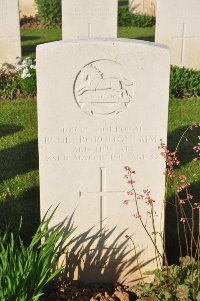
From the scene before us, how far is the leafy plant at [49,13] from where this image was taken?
45.2 feet

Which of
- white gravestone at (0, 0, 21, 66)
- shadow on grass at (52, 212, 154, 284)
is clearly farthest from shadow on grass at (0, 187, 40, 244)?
white gravestone at (0, 0, 21, 66)

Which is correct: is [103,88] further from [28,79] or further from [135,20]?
[135,20]

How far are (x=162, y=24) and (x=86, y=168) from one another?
535cm

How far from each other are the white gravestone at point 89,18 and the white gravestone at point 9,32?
0.79m

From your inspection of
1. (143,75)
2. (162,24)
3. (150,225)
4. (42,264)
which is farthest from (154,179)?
(162,24)

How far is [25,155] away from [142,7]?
435 inches

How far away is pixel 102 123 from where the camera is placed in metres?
3.38

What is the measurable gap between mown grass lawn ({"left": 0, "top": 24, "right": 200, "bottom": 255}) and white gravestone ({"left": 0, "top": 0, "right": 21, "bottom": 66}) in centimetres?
141

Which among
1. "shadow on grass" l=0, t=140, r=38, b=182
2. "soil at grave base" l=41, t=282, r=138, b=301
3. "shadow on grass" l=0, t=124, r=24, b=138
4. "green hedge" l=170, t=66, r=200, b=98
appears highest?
"green hedge" l=170, t=66, r=200, b=98

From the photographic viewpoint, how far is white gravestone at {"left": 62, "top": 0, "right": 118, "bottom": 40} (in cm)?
845

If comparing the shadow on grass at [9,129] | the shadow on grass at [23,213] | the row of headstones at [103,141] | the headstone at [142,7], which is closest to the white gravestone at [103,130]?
the row of headstones at [103,141]

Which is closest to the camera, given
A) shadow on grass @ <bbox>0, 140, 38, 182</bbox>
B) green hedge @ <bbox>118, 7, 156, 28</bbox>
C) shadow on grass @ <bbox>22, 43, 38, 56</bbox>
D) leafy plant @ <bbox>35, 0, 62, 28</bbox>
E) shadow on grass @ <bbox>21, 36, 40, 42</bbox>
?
shadow on grass @ <bbox>0, 140, 38, 182</bbox>

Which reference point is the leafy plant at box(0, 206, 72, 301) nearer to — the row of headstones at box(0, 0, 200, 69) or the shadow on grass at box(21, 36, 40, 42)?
the row of headstones at box(0, 0, 200, 69)

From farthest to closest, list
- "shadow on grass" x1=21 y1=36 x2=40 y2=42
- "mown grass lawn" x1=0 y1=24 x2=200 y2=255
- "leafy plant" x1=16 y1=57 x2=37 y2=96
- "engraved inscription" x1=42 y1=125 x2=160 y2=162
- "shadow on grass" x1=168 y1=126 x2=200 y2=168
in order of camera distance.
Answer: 1. "shadow on grass" x1=21 y1=36 x2=40 y2=42
2. "leafy plant" x1=16 y1=57 x2=37 y2=96
3. "shadow on grass" x1=168 y1=126 x2=200 y2=168
4. "mown grass lawn" x1=0 y1=24 x2=200 y2=255
5. "engraved inscription" x1=42 y1=125 x2=160 y2=162
